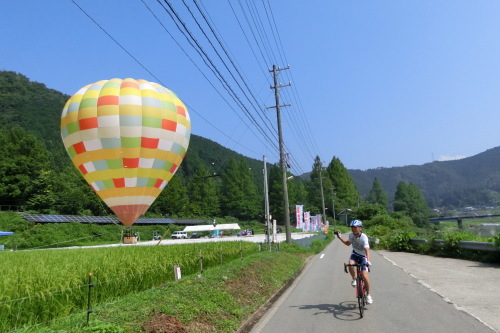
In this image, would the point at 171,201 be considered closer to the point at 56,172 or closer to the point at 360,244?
the point at 56,172

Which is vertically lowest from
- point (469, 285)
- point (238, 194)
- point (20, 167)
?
point (469, 285)

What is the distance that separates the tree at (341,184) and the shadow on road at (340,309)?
324 feet

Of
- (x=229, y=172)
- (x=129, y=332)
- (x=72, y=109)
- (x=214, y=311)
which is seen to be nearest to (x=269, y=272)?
(x=214, y=311)

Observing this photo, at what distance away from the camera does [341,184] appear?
4296 inches

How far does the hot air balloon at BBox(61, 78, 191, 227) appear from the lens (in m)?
15.3

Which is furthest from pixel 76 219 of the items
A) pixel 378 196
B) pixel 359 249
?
pixel 378 196

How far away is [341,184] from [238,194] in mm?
30581

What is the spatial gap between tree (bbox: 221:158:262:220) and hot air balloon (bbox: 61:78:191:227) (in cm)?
8828

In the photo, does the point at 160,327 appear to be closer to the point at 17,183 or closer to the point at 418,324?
the point at 418,324

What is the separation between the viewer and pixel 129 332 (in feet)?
18.7

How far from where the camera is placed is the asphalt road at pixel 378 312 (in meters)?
6.67

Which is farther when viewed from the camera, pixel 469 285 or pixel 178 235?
pixel 178 235

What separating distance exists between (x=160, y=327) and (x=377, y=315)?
171 inches

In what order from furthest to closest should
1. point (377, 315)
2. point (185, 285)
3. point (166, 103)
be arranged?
point (166, 103), point (185, 285), point (377, 315)
